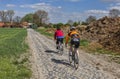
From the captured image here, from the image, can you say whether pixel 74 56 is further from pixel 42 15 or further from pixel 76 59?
pixel 42 15

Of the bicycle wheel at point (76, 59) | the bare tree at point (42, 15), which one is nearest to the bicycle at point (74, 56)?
the bicycle wheel at point (76, 59)

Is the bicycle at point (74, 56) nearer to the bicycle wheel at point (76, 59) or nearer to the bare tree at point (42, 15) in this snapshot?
the bicycle wheel at point (76, 59)

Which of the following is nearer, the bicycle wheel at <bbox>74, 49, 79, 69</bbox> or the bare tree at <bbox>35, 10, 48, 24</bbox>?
the bicycle wheel at <bbox>74, 49, 79, 69</bbox>

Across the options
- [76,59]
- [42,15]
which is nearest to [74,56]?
[76,59]

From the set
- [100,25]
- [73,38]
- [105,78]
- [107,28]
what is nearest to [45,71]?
[73,38]

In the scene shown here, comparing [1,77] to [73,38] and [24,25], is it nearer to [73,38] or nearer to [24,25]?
[73,38]

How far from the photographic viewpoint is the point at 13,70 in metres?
14.6

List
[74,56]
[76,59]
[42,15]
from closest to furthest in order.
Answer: [76,59] → [74,56] → [42,15]

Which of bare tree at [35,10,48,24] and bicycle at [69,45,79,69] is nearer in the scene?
bicycle at [69,45,79,69]

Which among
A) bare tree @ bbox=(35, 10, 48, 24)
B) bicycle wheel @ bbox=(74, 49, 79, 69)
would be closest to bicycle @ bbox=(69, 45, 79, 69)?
bicycle wheel @ bbox=(74, 49, 79, 69)

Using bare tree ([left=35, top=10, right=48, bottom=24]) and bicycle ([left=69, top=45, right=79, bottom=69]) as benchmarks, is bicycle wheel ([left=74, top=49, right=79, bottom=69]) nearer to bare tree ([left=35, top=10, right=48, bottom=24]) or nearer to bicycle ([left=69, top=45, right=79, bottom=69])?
bicycle ([left=69, top=45, right=79, bottom=69])

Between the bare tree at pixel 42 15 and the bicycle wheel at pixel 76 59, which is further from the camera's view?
the bare tree at pixel 42 15

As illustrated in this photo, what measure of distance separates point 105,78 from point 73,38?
11.3ft

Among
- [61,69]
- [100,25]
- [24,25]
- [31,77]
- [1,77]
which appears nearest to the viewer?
[1,77]
